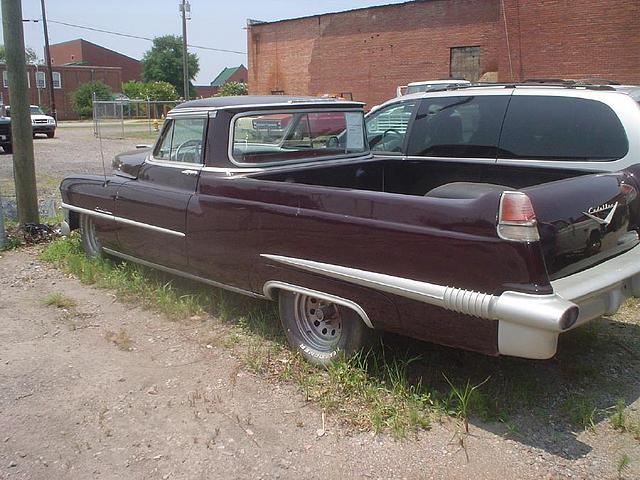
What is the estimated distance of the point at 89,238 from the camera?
6.54 meters

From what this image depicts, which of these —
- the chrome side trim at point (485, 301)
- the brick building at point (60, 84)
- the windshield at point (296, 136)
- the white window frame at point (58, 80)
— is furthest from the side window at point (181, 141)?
the white window frame at point (58, 80)

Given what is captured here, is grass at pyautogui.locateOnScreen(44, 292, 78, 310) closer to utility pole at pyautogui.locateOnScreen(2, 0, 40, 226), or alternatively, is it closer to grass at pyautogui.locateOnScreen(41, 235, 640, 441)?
grass at pyautogui.locateOnScreen(41, 235, 640, 441)

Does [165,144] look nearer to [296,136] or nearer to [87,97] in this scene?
[296,136]

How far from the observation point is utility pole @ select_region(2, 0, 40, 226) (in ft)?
24.0

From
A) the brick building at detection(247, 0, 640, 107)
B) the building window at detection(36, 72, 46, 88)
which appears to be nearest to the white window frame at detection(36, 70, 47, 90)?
the building window at detection(36, 72, 46, 88)

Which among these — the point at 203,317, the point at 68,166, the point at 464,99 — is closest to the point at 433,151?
the point at 464,99

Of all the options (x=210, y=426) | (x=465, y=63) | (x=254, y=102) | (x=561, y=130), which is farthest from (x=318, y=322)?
(x=465, y=63)

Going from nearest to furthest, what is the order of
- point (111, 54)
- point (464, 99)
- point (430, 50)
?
1. point (464, 99)
2. point (430, 50)
3. point (111, 54)

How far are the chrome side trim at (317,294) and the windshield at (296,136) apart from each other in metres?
1.02

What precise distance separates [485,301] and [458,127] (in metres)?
3.40

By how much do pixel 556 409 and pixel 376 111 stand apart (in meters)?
4.58

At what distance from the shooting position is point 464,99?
6.19 metres

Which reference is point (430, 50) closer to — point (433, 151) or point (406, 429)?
point (433, 151)

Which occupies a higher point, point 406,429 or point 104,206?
point 104,206
